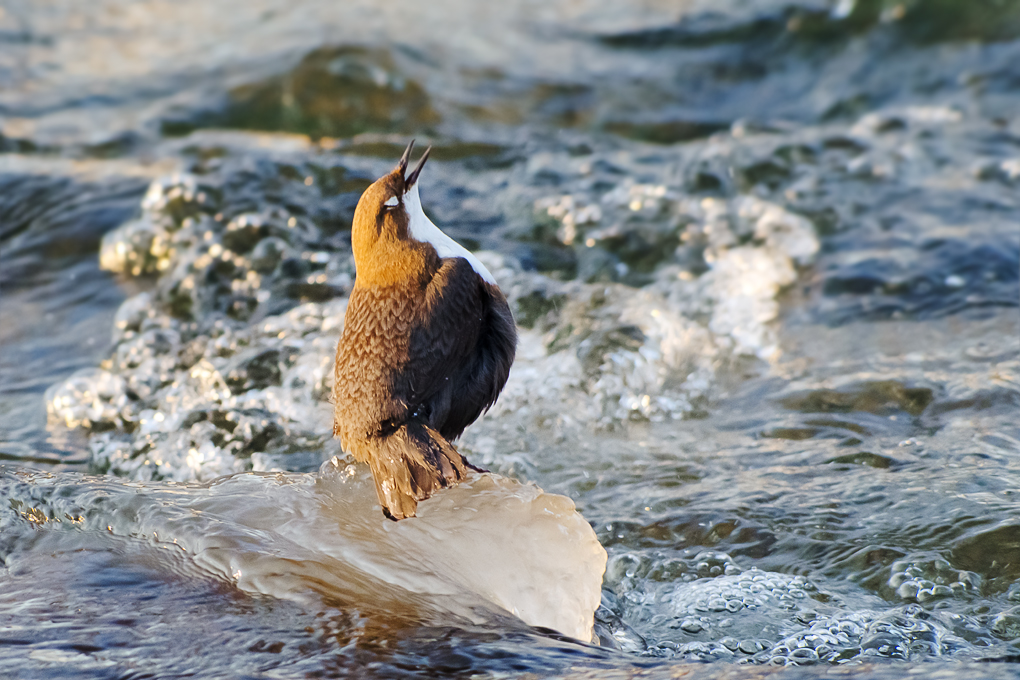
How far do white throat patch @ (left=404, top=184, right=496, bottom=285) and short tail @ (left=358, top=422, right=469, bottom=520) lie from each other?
0.56m

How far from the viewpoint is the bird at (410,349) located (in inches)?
117

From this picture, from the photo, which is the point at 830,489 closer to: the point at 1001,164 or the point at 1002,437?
the point at 1002,437

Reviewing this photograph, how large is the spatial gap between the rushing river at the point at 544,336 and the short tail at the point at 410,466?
148 millimetres

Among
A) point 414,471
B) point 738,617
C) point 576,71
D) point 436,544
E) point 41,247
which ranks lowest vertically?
point 738,617

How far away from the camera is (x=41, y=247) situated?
5824 millimetres

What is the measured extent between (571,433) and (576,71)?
443 centimetres

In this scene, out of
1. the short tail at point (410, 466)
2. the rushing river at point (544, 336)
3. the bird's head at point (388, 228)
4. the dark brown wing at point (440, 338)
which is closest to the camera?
the rushing river at point (544, 336)

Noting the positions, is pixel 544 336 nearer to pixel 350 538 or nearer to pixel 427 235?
pixel 427 235

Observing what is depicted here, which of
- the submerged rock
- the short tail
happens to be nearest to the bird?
the short tail

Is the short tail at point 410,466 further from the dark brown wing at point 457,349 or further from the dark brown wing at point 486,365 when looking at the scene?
the dark brown wing at point 486,365

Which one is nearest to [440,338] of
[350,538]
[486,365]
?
[486,365]

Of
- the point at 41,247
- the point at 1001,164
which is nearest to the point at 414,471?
the point at 41,247

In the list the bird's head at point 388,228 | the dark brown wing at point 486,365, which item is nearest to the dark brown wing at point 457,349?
the dark brown wing at point 486,365

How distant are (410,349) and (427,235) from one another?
41 cm
